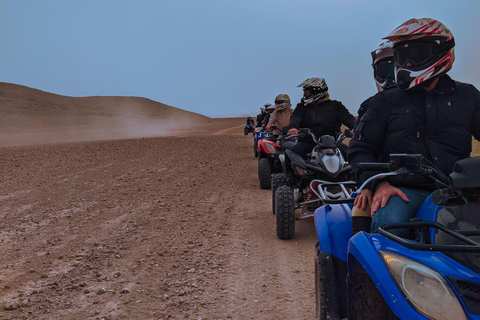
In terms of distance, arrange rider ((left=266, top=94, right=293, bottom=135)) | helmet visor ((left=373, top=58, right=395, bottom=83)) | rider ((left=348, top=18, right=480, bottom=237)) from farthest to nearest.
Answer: rider ((left=266, top=94, right=293, bottom=135)), helmet visor ((left=373, top=58, right=395, bottom=83)), rider ((left=348, top=18, right=480, bottom=237))

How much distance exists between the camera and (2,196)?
9.47m

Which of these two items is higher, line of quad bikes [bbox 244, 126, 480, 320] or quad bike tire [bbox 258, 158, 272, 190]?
line of quad bikes [bbox 244, 126, 480, 320]

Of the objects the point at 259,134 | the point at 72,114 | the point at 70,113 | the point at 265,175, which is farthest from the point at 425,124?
the point at 70,113

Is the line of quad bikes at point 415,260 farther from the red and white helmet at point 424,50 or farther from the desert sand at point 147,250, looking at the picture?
the desert sand at point 147,250

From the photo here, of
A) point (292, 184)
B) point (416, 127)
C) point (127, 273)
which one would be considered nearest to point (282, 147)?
point (292, 184)

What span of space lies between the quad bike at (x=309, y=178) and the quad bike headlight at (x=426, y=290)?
3.61 metres

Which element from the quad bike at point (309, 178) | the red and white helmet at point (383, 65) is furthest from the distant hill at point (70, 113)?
the red and white helmet at point (383, 65)

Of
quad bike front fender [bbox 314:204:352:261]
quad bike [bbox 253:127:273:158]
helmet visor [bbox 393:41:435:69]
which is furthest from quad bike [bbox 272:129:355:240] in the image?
quad bike [bbox 253:127:273:158]

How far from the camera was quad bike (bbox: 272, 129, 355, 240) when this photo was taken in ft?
19.4

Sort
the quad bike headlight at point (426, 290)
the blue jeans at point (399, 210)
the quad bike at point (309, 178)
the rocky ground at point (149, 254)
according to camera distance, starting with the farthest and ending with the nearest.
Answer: the quad bike at point (309, 178), the rocky ground at point (149, 254), the blue jeans at point (399, 210), the quad bike headlight at point (426, 290)

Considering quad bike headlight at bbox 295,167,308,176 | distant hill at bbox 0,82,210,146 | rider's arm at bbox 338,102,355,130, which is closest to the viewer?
quad bike headlight at bbox 295,167,308,176

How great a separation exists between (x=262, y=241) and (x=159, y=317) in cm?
236

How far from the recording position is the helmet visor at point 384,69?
5.14 meters

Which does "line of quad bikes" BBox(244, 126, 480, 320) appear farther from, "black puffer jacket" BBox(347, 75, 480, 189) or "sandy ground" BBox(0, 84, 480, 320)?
"sandy ground" BBox(0, 84, 480, 320)
